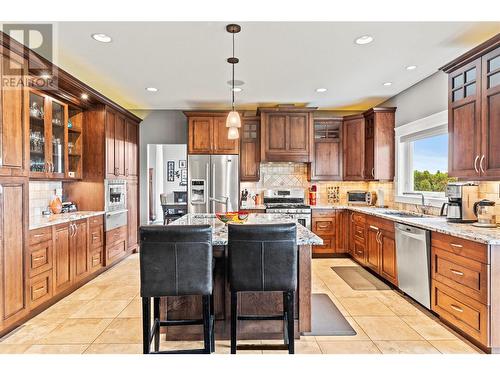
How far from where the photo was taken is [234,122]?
3.10m

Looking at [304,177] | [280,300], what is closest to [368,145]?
[304,177]

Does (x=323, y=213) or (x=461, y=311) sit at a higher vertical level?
(x=323, y=213)

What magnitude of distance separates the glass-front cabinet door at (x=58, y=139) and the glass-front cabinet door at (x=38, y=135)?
0.15 metres

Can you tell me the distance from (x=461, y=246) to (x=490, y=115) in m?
1.14

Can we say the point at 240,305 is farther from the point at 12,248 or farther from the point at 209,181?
the point at 209,181

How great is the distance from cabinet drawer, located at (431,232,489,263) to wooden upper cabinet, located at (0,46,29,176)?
12.2 feet

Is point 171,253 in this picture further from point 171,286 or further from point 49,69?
point 49,69

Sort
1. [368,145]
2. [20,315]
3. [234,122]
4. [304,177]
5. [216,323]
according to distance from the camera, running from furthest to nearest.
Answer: [304,177]
[368,145]
[234,122]
[20,315]
[216,323]

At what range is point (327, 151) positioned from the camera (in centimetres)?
568

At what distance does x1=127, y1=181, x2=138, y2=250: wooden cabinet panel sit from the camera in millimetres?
5270

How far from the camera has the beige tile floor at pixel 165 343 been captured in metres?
2.39

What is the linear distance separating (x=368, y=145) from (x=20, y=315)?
201 inches

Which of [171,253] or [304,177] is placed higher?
[304,177]

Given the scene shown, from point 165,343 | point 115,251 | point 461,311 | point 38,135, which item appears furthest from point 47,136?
point 461,311
